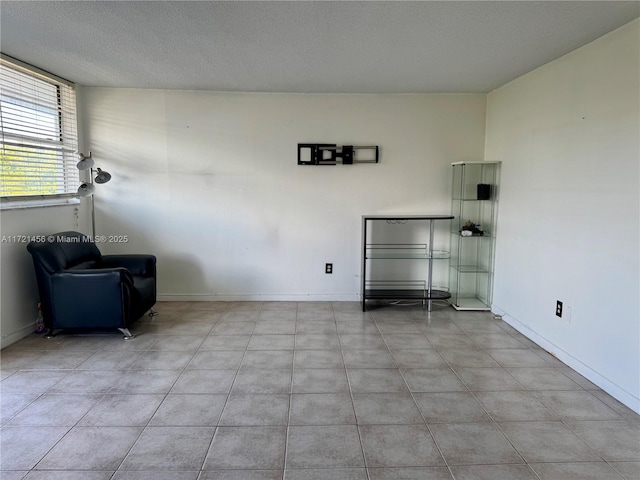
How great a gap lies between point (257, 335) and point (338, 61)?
238cm

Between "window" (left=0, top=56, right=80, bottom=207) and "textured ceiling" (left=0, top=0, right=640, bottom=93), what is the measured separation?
21 cm

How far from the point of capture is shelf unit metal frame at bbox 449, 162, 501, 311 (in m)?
4.36

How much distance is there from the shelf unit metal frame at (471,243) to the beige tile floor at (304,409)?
2.80ft

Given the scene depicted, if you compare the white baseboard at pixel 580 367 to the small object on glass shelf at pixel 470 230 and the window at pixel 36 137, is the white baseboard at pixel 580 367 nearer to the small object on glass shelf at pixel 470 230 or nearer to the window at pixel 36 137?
the small object on glass shelf at pixel 470 230

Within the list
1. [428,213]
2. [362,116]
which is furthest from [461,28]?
[428,213]

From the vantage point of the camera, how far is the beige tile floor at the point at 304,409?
1911mm

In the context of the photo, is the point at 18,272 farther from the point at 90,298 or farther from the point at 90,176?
the point at 90,176

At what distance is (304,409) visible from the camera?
2.39m

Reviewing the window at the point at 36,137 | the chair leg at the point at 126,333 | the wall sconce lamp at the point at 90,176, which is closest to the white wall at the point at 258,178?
the wall sconce lamp at the point at 90,176

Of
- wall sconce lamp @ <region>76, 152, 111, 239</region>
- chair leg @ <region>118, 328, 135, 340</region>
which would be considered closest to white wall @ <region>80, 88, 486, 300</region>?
wall sconce lamp @ <region>76, 152, 111, 239</region>

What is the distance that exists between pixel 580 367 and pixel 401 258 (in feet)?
6.60

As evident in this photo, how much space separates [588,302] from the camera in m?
2.83

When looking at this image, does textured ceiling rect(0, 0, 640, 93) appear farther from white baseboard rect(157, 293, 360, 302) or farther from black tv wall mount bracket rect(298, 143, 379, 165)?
white baseboard rect(157, 293, 360, 302)

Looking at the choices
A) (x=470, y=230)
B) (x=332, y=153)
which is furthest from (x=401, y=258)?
(x=332, y=153)
